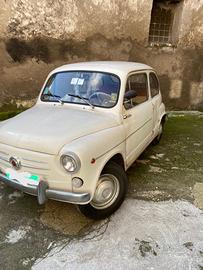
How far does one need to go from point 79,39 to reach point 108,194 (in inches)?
204

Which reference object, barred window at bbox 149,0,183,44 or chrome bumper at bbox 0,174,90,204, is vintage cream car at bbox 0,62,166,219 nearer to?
chrome bumper at bbox 0,174,90,204

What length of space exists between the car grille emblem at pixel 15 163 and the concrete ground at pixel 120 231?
71 cm

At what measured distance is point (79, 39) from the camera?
22.7 feet

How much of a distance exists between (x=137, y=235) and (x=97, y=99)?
5.73ft

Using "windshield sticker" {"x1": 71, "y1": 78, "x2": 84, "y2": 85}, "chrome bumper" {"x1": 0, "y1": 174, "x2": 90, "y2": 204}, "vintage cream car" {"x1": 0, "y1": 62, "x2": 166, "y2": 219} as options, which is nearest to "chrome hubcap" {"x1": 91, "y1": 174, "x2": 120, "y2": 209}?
"vintage cream car" {"x1": 0, "y1": 62, "x2": 166, "y2": 219}

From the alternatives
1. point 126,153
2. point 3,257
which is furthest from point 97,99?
point 3,257

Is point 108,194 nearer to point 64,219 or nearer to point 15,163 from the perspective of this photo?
point 64,219

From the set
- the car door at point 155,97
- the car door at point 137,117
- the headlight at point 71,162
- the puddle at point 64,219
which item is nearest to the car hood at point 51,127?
the headlight at point 71,162

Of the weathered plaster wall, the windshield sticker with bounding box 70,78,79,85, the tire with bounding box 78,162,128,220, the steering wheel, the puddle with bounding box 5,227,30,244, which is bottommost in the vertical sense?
the puddle with bounding box 5,227,30,244

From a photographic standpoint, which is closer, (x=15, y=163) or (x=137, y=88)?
(x=15, y=163)

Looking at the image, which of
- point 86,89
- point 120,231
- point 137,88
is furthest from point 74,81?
point 120,231

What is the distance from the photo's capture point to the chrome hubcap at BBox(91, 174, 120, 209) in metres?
2.87

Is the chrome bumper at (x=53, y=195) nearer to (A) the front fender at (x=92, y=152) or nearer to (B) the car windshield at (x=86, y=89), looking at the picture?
(A) the front fender at (x=92, y=152)

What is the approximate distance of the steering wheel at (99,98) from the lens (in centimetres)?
338
